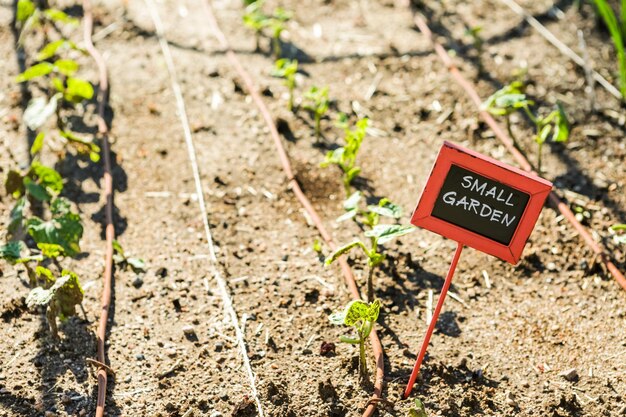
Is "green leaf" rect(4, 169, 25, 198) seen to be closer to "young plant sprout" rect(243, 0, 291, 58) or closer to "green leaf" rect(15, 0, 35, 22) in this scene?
A: "green leaf" rect(15, 0, 35, 22)

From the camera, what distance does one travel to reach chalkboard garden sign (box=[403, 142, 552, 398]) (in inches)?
75.7

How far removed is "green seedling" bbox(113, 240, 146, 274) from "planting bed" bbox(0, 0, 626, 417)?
3cm

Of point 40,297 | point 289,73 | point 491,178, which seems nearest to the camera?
point 491,178

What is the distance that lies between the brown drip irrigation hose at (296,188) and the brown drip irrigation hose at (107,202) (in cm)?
62

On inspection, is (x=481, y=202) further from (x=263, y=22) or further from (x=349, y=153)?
(x=263, y=22)

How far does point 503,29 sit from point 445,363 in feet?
7.52

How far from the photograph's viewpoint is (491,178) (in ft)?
6.37

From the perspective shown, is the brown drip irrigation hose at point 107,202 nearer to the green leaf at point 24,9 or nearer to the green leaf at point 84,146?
the green leaf at point 84,146

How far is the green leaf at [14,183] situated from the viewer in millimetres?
2750

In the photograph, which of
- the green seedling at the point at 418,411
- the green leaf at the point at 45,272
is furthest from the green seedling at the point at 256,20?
the green seedling at the point at 418,411

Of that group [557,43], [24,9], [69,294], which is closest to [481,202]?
[69,294]

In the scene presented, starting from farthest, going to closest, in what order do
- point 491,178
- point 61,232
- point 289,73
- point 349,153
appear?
1. point 289,73
2. point 349,153
3. point 61,232
4. point 491,178

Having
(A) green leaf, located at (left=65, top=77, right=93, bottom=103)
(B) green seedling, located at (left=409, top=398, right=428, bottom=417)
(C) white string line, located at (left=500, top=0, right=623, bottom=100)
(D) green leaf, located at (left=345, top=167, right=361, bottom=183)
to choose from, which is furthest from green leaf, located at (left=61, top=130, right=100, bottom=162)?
(C) white string line, located at (left=500, top=0, right=623, bottom=100)

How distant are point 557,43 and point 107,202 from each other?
2.40 metres
